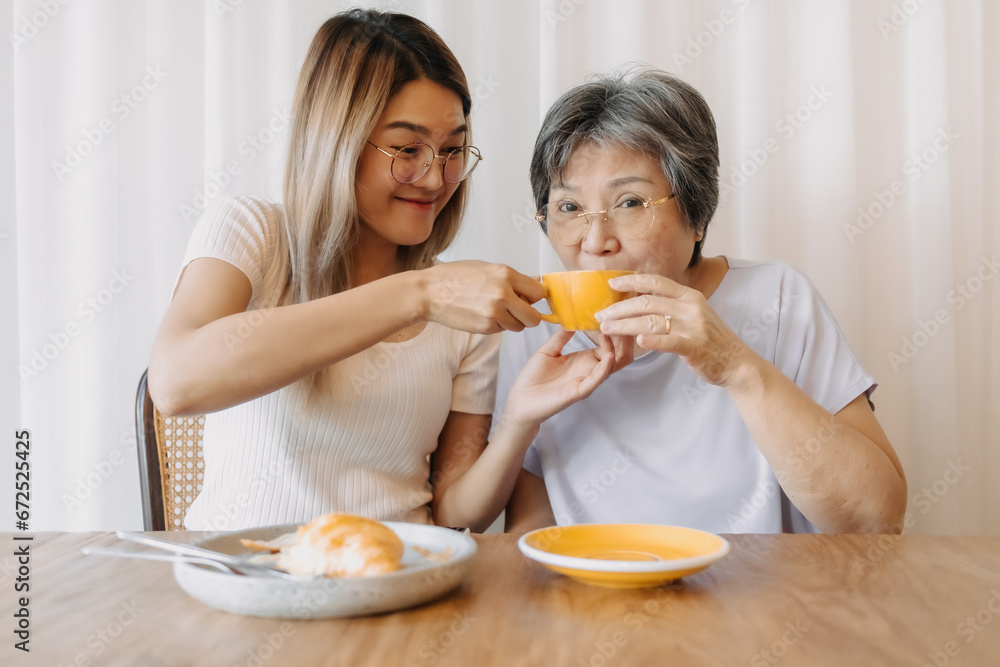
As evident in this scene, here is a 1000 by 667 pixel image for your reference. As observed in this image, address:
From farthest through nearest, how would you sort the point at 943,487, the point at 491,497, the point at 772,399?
the point at 943,487, the point at 491,497, the point at 772,399

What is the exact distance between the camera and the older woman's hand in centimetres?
119

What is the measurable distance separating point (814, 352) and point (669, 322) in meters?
0.49

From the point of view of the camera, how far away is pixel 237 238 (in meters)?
1.45

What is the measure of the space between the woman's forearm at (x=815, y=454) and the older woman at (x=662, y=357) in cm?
2

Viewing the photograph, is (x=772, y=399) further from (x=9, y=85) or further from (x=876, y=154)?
(x=9, y=85)

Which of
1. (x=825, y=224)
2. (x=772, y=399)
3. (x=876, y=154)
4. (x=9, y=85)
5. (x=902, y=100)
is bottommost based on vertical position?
(x=772, y=399)

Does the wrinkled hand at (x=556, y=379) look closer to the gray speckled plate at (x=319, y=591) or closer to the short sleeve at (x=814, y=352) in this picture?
the short sleeve at (x=814, y=352)

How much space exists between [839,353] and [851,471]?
12.6 inches

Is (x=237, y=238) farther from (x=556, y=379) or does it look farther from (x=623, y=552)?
(x=623, y=552)

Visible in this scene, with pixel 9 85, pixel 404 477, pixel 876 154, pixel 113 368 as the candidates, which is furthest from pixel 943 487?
pixel 9 85

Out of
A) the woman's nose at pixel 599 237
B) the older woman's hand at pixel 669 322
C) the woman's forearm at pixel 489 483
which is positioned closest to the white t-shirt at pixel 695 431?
the woman's forearm at pixel 489 483

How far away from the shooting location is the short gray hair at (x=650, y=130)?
4.98 ft

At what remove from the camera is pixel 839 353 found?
1.53 metres

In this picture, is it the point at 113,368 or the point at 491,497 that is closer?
the point at 491,497
